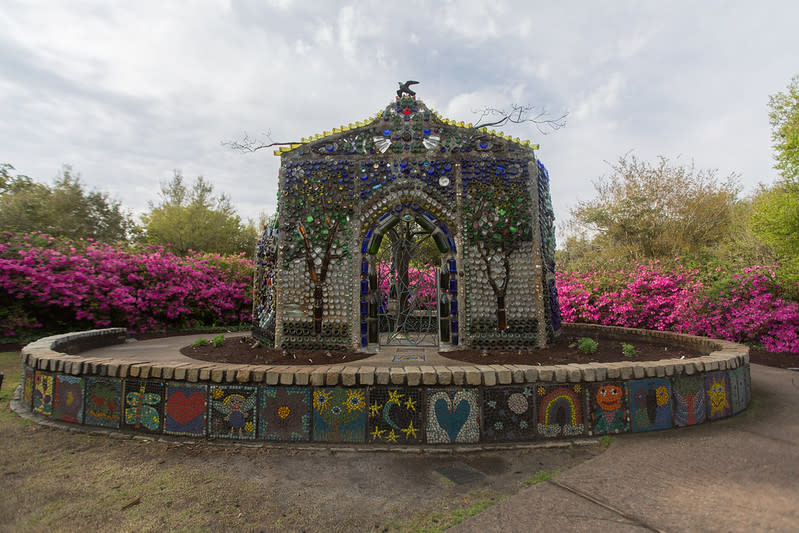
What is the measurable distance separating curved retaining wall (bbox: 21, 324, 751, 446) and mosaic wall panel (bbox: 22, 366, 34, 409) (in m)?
0.89

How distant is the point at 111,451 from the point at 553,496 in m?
3.54

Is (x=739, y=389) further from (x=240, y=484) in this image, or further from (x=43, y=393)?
(x=43, y=393)

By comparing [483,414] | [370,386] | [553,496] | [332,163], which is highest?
[332,163]

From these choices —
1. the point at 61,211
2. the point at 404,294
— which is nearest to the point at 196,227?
the point at 61,211

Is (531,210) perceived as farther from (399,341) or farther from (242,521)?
(242,521)

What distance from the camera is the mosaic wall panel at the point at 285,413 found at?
335 centimetres

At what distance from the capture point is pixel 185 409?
349cm

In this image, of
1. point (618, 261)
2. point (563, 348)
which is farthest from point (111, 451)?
point (618, 261)

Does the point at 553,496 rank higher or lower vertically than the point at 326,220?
lower

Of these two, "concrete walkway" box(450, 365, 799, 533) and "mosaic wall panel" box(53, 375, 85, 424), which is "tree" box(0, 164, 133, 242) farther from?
"concrete walkway" box(450, 365, 799, 533)

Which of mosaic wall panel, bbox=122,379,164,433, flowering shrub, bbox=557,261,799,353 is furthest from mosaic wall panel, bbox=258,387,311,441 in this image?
flowering shrub, bbox=557,261,799,353

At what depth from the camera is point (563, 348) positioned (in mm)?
6199

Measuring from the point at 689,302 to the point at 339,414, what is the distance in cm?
920

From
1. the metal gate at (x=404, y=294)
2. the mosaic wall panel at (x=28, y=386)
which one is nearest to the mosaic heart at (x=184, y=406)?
the mosaic wall panel at (x=28, y=386)
